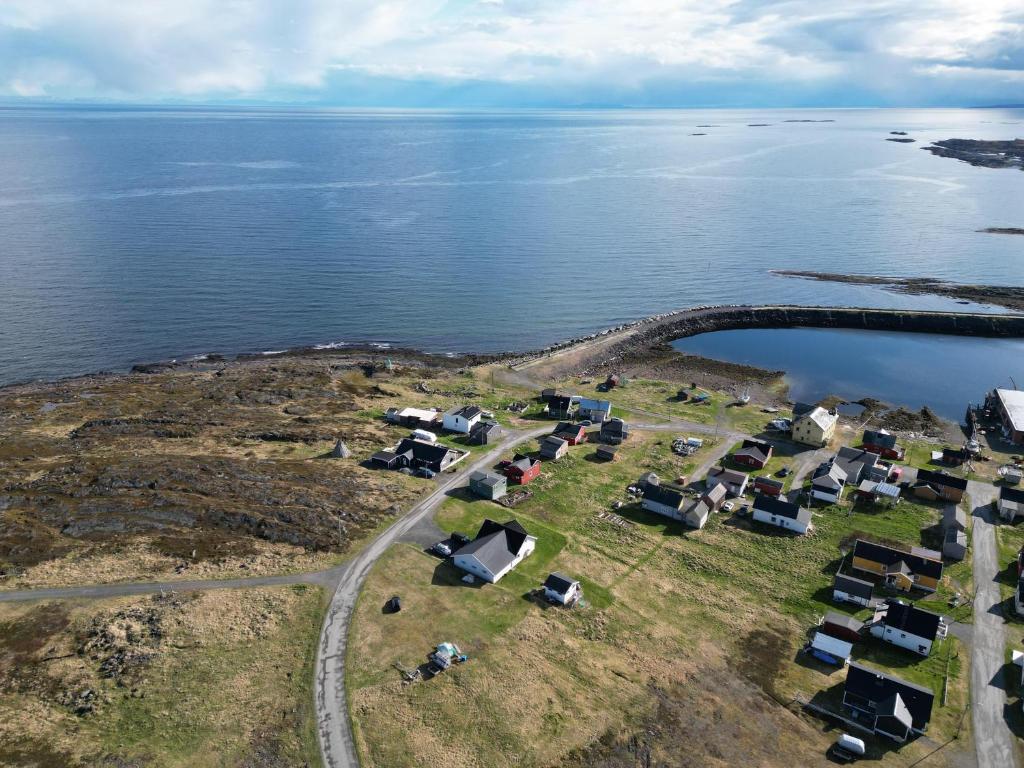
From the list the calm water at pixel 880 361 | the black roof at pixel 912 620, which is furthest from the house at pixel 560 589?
the calm water at pixel 880 361

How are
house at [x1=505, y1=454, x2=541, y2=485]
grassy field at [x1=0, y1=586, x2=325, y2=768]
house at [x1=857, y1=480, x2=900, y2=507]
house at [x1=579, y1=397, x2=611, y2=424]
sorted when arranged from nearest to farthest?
grassy field at [x1=0, y1=586, x2=325, y2=768]
house at [x1=857, y1=480, x2=900, y2=507]
house at [x1=505, y1=454, x2=541, y2=485]
house at [x1=579, y1=397, x2=611, y2=424]

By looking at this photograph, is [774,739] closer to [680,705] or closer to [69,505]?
[680,705]

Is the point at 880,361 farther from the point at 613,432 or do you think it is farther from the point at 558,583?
the point at 558,583

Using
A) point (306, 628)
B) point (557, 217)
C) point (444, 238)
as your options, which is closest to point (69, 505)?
point (306, 628)

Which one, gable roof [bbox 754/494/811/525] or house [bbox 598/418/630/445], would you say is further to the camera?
house [bbox 598/418/630/445]

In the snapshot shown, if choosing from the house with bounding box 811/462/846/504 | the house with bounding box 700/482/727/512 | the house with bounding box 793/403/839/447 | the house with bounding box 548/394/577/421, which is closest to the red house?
the house with bounding box 811/462/846/504

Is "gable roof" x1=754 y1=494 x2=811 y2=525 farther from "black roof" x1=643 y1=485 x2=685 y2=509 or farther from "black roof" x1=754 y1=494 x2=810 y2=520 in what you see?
"black roof" x1=643 y1=485 x2=685 y2=509
